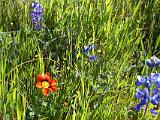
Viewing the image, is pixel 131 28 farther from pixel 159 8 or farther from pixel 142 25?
pixel 159 8

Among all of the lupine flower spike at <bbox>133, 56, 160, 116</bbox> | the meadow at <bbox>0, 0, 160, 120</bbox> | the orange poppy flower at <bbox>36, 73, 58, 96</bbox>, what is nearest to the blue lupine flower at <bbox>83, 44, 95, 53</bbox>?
the meadow at <bbox>0, 0, 160, 120</bbox>

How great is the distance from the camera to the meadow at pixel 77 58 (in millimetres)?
1974

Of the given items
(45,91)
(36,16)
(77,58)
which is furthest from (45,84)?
(36,16)

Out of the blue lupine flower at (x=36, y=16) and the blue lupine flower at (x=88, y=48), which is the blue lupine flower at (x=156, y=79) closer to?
the blue lupine flower at (x=88, y=48)

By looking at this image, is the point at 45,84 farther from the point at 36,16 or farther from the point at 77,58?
the point at 36,16

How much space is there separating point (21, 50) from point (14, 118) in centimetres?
62

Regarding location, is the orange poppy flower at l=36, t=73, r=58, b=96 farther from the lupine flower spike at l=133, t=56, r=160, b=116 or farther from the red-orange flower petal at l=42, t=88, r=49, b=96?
the lupine flower spike at l=133, t=56, r=160, b=116

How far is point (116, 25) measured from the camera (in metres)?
2.71

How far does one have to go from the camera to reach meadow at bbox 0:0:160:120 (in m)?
1.97

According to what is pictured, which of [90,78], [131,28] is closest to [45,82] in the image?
[90,78]

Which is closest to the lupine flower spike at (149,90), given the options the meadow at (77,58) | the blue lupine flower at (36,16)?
the meadow at (77,58)

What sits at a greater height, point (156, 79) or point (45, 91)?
point (156, 79)

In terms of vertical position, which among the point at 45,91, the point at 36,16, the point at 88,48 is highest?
the point at 36,16

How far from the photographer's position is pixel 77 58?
7.64ft
